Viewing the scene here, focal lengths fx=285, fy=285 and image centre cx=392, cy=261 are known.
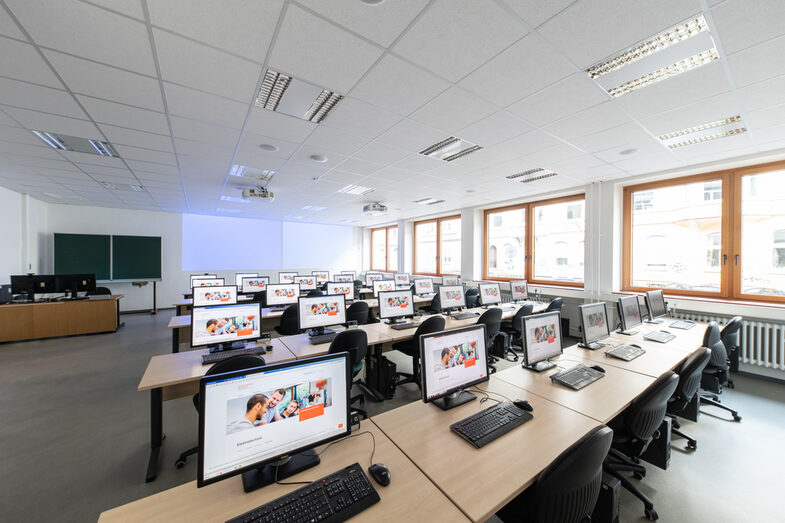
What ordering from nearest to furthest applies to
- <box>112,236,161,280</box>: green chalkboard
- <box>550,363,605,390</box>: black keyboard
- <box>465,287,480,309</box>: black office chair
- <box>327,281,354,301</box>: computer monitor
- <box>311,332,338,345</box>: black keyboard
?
<box>550,363,605,390</box>: black keyboard < <box>311,332,338,345</box>: black keyboard < <box>327,281,354,301</box>: computer monitor < <box>465,287,480,309</box>: black office chair < <box>112,236,161,280</box>: green chalkboard

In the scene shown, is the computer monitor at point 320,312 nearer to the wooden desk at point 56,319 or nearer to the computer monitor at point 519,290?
the computer monitor at point 519,290

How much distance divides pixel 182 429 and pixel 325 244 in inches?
358

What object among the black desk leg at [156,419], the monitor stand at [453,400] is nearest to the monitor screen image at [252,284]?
the black desk leg at [156,419]

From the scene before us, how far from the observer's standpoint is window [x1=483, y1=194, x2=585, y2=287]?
6129 mm

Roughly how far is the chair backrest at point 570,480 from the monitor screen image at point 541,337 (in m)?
1.11

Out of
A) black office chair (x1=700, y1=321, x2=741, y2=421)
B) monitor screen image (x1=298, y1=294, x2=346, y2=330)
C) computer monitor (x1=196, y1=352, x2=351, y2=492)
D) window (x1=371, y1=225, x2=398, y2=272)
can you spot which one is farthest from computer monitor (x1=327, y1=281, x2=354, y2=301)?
window (x1=371, y1=225, x2=398, y2=272)

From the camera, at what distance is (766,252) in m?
3.98

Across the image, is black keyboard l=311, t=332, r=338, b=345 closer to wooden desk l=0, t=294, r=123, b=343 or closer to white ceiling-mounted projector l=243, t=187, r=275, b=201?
white ceiling-mounted projector l=243, t=187, r=275, b=201

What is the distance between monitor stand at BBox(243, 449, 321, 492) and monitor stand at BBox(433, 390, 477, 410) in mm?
818

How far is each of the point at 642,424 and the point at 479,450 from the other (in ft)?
4.15

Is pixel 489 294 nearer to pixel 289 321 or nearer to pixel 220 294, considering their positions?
pixel 289 321

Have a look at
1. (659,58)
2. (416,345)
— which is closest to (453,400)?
(416,345)

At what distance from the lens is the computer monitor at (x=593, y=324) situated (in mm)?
2875

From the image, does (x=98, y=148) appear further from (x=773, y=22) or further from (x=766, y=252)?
(x=766, y=252)
